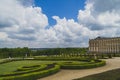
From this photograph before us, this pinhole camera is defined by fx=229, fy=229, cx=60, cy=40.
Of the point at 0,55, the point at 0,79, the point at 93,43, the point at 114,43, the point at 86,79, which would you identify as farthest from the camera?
the point at 93,43

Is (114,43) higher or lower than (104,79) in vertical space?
higher

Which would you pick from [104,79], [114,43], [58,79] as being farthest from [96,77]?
[114,43]

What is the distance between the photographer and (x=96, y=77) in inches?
720

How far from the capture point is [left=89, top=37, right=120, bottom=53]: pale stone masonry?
12206cm

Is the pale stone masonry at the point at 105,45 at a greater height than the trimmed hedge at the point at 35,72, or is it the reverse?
the pale stone masonry at the point at 105,45

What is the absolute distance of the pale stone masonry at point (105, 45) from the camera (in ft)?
400

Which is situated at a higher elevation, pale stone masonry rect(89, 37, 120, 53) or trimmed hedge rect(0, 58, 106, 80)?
pale stone masonry rect(89, 37, 120, 53)

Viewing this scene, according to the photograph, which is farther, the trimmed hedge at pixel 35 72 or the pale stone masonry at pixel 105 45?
the pale stone masonry at pixel 105 45

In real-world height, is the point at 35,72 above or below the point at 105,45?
below

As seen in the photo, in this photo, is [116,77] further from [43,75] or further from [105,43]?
[105,43]

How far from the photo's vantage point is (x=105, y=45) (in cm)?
12825

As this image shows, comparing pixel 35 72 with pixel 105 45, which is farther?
pixel 105 45

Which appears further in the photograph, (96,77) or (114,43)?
(114,43)

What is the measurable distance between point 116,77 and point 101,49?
113 meters
